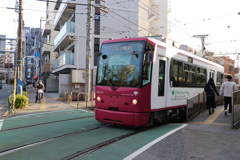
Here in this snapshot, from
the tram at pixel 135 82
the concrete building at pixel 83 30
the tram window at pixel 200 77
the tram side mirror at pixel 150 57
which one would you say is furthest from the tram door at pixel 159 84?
the concrete building at pixel 83 30

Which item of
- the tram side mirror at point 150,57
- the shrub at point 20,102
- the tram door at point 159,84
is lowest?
the shrub at point 20,102

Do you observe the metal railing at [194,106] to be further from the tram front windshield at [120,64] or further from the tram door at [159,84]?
the tram front windshield at [120,64]

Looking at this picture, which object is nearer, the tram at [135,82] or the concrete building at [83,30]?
the tram at [135,82]

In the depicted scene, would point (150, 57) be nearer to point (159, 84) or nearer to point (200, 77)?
point (159, 84)

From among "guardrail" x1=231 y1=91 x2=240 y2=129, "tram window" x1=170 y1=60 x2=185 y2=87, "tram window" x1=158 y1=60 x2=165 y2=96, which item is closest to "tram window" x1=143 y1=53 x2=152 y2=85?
"tram window" x1=158 y1=60 x2=165 y2=96

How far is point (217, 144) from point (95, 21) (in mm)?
22962

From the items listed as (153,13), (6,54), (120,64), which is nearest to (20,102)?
(120,64)

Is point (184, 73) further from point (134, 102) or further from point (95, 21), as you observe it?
point (95, 21)

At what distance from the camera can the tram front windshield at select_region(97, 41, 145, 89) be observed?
7781mm

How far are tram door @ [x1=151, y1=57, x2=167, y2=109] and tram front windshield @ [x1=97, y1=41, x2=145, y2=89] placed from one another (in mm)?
720

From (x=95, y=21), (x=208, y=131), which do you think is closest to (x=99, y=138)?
(x=208, y=131)

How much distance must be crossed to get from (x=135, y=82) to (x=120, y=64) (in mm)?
852

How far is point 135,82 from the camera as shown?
7699 mm

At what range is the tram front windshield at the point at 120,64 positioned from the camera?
7.78 m
